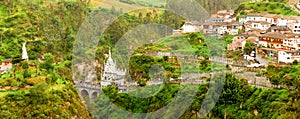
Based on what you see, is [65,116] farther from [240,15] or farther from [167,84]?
[240,15]

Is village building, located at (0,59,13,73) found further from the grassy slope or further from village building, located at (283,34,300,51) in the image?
the grassy slope

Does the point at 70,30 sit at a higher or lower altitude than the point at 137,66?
higher

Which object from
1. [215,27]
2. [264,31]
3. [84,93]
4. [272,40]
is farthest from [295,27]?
[84,93]

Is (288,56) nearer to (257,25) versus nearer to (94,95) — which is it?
(257,25)

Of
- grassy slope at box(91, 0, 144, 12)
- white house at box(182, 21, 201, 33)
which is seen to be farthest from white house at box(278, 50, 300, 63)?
grassy slope at box(91, 0, 144, 12)

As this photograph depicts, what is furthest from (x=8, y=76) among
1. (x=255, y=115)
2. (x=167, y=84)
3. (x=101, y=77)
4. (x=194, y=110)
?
(x=255, y=115)

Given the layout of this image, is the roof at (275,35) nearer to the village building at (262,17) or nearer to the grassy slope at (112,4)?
the village building at (262,17)
